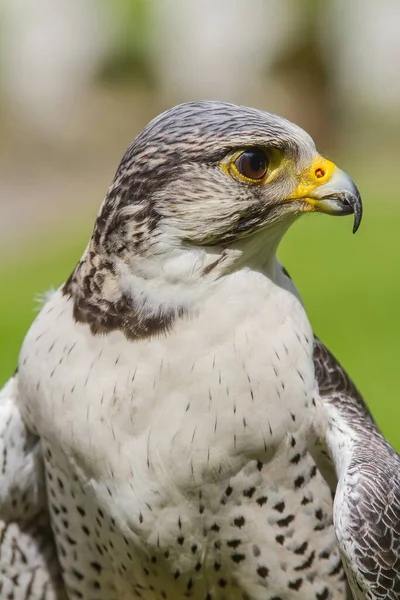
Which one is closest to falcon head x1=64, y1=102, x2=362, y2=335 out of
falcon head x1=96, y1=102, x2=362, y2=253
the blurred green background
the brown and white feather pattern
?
falcon head x1=96, y1=102, x2=362, y2=253

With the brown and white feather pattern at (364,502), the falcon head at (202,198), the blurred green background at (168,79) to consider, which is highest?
the blurred green background at (168,79)

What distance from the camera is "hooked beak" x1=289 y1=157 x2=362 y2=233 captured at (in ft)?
11.0

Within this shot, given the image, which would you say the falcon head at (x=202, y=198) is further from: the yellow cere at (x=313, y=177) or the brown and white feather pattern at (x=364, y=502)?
the brown and white feather pattern at (x=364, y=502)

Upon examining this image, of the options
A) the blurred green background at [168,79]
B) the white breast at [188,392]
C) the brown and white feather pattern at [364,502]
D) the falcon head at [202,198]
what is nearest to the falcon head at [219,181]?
the falcon head at [202,198]

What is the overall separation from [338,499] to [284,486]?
20 centimetres

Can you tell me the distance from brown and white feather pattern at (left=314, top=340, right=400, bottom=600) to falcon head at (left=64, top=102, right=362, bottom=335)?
20.3 inches

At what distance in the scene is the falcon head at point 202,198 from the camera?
329 centimetres

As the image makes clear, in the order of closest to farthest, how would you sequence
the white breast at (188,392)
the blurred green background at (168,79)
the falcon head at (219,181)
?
1. the falcon head at (219,181)
2. the white breast at (188,392)
3. the blurred green background at (168,79)

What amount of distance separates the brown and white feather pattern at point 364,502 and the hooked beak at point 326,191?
0.51 meters

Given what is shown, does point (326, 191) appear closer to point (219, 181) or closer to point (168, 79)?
point (219, 181)

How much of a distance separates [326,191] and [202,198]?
13.4 inches

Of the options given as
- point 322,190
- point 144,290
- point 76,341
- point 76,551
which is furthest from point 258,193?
point 76,551

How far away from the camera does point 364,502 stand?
335cm

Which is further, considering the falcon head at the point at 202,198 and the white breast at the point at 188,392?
the white breast at the point at 188,392
